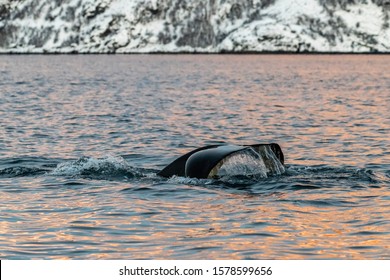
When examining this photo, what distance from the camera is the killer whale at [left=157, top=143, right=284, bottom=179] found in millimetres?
22547

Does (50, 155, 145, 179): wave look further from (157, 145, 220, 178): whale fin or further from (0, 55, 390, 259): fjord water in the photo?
(157, 145, 220, 178): whale fin

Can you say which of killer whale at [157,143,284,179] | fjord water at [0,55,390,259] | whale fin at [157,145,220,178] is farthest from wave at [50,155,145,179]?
killer whale at [157,143,284,179]

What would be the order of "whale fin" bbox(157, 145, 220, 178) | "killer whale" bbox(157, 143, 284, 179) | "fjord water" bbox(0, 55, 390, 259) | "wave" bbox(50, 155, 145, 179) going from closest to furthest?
1. "fjord water" bbox(0, 55, 390, 259)
2. "killer whale" bbox(157, 143, 284, 179)
3. "whale fin" bbox(157, 145, 220, 178)
4. "wave" bbox(50, 155, 145, 179)

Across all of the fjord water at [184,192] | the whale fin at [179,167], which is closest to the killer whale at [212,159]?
the whale fin at [179,167]

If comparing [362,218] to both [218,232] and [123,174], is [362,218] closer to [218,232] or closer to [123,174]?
[218,232]

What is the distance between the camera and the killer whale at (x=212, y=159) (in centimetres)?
2255

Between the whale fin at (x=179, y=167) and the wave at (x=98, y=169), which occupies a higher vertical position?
the whale fin at (x=179, y=167)

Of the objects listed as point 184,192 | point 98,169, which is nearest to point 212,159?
point 184,192

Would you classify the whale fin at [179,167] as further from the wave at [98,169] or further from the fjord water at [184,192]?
the wave at [98,169]

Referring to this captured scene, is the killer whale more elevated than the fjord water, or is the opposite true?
the killer whale

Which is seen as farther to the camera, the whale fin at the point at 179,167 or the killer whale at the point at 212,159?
the whale fin at the point at 179,167

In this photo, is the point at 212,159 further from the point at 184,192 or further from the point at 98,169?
the point at 98,169

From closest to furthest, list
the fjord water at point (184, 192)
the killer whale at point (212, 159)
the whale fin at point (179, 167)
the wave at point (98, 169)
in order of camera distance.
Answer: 1. the fjord water at point (184, 192)
2. the killer whale at point (212, 159)
3. the whale fin at point (179, 167)
4. the wave at point (98, 169)

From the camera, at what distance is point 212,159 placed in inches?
890
